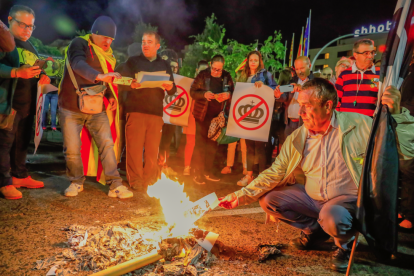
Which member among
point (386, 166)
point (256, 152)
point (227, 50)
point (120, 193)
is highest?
point (227, 50)

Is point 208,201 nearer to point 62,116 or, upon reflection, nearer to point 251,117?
point 62,116

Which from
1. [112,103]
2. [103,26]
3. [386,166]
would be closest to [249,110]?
[112,103]

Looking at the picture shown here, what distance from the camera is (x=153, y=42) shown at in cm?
537

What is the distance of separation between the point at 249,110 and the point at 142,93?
235cm

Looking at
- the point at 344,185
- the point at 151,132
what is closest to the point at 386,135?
the point at 344,185

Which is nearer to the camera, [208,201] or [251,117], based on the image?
[208,201]

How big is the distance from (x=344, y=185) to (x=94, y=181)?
451cm

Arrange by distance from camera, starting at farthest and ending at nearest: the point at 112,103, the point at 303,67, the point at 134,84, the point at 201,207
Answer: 1. the point at 303,67
2. the point at 112,103
3. the point at 134,84
4. the point at 201,207

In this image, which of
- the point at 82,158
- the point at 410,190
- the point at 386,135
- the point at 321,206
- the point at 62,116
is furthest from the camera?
the point at 82,158

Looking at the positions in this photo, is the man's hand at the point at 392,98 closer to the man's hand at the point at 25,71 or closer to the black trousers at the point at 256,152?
the black trousers at the point at 256,152

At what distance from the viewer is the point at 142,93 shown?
5.41 m

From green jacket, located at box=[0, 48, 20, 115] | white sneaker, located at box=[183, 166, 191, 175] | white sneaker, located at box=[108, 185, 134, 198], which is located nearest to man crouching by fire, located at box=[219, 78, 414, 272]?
white sneaker, located at box=[108, 185, 134, 198]

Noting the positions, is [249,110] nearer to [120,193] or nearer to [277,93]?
[277,93]

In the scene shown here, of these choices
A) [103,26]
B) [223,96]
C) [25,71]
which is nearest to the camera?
[25,71]
